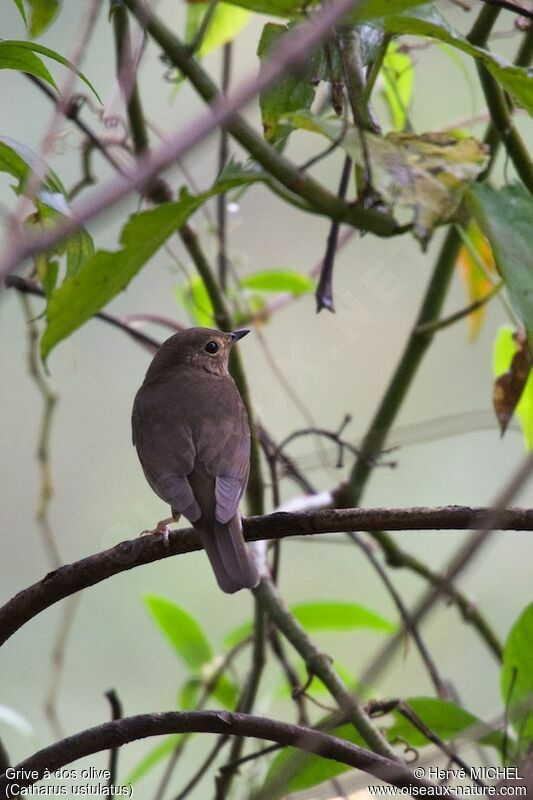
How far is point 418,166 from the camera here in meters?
1.98

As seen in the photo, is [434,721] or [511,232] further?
[434,721]

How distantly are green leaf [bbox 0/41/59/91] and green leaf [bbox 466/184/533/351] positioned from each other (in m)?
0.83

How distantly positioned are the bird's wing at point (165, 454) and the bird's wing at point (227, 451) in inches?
1.9

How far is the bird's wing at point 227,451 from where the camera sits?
229 cm

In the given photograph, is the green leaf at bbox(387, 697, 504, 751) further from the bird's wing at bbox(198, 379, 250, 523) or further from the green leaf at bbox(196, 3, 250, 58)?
the green leaf at bbox(196, 3, 250, 58)

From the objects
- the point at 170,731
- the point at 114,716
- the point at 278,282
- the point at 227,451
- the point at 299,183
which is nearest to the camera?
the point at 170,731

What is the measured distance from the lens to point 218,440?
8.28 feet

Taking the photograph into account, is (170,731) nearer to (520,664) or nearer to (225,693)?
(520,664)

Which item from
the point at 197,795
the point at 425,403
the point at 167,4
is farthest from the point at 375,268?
the point at 197,795

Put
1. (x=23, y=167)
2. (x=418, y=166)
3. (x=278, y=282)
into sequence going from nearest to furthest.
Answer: (x=23, y=167) → (x=418, y=166) → (x=278, y=282)

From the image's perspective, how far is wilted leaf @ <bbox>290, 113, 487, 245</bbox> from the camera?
1.90 metres

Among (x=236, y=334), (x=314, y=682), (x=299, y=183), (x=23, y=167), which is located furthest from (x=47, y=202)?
(x=314, y=682)

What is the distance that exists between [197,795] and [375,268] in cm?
266

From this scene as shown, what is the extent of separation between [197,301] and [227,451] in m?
0.96
